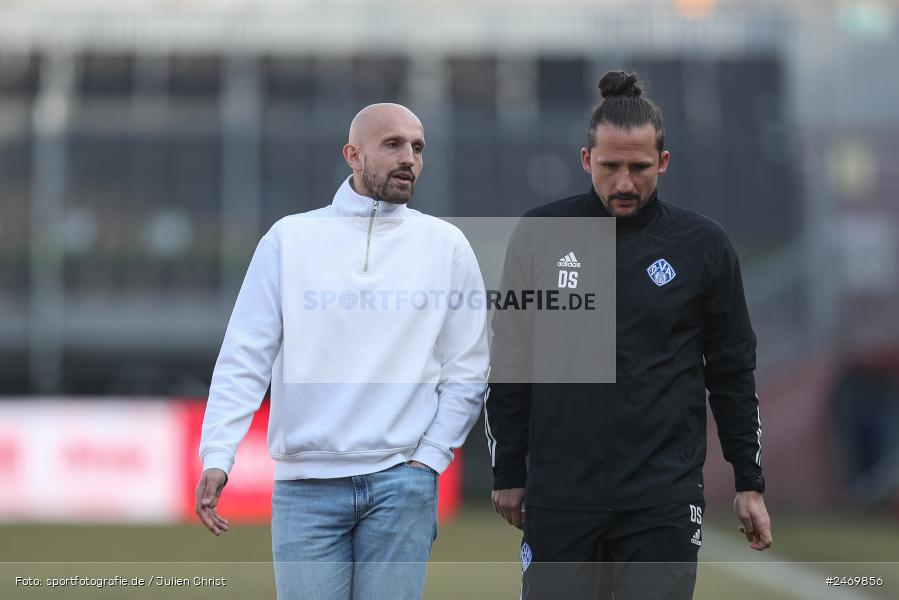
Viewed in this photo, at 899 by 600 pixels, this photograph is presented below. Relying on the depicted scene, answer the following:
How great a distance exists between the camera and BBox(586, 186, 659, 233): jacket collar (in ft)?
13.7

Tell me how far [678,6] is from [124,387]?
1087cm

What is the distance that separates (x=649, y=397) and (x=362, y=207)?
3.41 ft

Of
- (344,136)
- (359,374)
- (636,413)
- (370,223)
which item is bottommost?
(636,413)

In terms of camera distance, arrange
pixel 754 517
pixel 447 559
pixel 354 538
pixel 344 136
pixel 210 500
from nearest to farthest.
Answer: pixel 210 500 → pixel 354 538 → pixel 754 517 → pixel 447 559 → pixel 344 136

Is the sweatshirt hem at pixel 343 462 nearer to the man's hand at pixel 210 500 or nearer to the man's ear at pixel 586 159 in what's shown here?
the man's hand at pixel 210 500

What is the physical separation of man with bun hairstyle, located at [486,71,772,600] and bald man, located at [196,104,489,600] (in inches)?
7.9

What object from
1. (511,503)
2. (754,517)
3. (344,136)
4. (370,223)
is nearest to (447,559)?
(511,503)

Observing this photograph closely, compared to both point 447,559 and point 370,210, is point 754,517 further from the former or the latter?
point 447,559

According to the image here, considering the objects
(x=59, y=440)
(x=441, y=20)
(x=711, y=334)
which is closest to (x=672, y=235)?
(x=711, y=334)

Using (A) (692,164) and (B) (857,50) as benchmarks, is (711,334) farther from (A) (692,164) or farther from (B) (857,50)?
(B) (857,50)

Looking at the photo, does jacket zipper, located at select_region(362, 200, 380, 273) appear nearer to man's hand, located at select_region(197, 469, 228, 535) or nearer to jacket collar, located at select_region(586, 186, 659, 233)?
jacket collar, located at select_region(586, 186, 659, 233)

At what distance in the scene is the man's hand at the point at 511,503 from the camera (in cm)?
423

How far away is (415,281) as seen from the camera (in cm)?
416

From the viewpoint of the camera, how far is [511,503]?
13.9 feet
